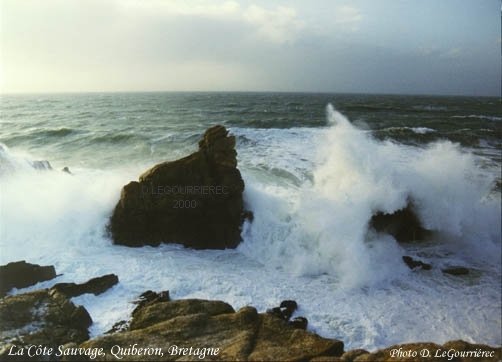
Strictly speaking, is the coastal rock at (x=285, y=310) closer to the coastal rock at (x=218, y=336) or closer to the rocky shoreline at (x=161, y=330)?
the rocky shoreline at (x=161, y=330)

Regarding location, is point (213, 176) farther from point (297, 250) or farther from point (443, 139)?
point (443, 139)

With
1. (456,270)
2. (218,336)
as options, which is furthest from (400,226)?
(218,336)

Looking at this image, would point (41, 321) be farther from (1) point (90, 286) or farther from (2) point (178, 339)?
(2) point (178, 339)

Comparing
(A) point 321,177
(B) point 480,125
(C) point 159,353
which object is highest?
(B) point 480,125

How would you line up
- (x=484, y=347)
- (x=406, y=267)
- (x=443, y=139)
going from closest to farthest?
1. (x=484, y=347)
2. (x=406, y=267)
3. (x=443, y=139)

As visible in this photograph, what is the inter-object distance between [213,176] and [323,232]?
3.44 m

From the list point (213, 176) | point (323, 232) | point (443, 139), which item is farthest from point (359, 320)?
point (443, 139)

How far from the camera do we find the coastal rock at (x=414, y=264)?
8367mm

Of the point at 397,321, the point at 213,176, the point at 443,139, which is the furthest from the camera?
the point at 443,139

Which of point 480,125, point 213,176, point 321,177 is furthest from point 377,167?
point 480,125

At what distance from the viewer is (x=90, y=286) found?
733 centimetres

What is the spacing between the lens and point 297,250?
932cm

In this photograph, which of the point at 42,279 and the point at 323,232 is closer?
the point at 42,279

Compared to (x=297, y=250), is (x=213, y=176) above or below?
above
